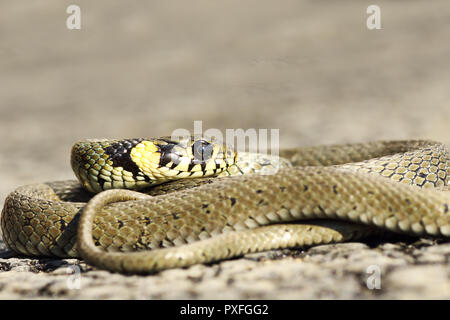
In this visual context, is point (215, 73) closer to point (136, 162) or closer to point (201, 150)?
point (201, 150)

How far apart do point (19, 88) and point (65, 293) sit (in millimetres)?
13981

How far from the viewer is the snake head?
525 centimetres

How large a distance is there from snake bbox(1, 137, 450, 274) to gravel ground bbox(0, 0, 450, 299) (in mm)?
412

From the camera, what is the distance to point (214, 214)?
4.04 m

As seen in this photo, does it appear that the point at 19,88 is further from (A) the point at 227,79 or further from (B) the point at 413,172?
(B) the point at 413,172

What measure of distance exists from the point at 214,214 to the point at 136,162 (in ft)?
4.84

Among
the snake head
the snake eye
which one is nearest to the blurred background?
the snake head

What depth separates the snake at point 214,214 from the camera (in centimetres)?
370

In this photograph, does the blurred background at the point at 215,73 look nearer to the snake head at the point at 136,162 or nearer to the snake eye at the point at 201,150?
Answer: the snake head at the point at 136,162

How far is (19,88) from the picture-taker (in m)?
16.0

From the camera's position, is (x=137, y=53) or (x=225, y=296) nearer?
(x=225, y=296)

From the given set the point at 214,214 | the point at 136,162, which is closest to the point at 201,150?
the point at 136,162

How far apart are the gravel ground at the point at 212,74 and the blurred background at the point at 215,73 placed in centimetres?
4
